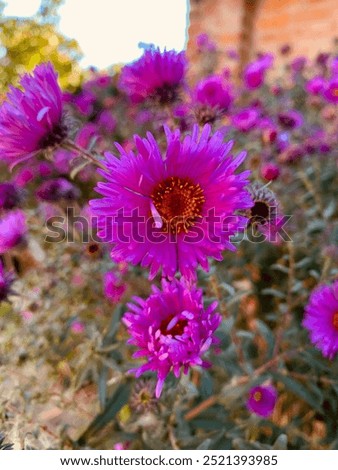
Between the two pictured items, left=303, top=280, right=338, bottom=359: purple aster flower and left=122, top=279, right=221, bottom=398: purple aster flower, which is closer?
left=122, top=279, right=221, bottom=398: purple aster flower

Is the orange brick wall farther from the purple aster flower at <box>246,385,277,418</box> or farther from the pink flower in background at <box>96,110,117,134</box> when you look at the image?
the purple aster flower at <box>246,385,277,418</box>

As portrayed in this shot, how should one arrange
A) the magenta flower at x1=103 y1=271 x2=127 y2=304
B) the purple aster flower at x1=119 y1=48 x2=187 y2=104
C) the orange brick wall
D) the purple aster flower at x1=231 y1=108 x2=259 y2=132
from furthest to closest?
the orange brick wall < the purple aster flower at x1=231 y1=108 x2=259 y2=132 < the magenta flower at x1=103 y1=271 x2=127 y2=304 < the purple aster flower at x1=119 y1=48 x2=187 y2=104

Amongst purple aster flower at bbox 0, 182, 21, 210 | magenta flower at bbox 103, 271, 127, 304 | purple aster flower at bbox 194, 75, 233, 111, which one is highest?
purple aster flower at bbox 194, 75, 233, 111

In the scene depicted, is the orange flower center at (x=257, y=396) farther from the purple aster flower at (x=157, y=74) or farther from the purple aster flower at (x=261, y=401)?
the purple aster flower at (x=157, y=74)

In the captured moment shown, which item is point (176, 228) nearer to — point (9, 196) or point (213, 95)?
point (213, 95)

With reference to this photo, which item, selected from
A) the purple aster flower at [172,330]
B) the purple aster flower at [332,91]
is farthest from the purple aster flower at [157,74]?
the purple aster flower at [332,91]

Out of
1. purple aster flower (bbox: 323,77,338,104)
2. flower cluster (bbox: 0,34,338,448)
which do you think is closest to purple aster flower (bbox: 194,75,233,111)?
flower cluster (bbox: 0,34,338,448)

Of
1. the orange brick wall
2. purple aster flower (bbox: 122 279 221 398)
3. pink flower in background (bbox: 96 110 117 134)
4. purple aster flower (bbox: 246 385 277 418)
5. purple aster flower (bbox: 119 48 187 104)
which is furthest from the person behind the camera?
the orange brick wall
